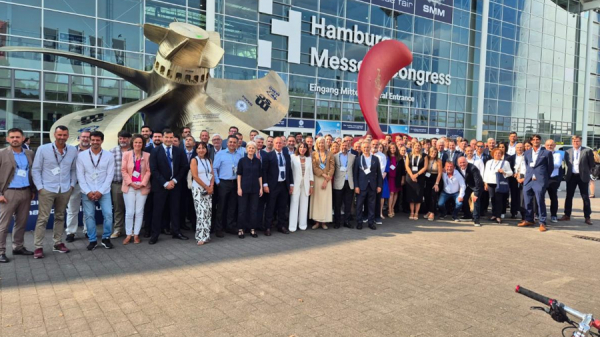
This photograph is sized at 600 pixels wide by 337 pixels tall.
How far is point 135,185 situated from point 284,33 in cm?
1871

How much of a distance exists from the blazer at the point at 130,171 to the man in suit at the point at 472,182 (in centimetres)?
624

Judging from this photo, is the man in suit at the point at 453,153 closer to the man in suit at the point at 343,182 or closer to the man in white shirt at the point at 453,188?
the man in white shirt at the point at 453,188

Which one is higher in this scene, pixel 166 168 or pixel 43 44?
pixel 43 44

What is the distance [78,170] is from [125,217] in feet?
3.42

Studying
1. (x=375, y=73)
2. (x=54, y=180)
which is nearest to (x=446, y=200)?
(x=375, y=73)

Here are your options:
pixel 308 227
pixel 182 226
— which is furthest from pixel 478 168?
pixel 182 226

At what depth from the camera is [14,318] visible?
10.6 ft

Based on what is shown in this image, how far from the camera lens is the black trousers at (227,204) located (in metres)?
Answer: 6.43

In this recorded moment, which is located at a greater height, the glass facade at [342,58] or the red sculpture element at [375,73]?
the glass facade at [342,58]

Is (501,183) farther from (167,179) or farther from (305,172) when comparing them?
(167,179)

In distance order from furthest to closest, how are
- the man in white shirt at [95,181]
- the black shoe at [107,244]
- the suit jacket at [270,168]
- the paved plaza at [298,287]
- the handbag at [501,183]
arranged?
the handbag at [501,183] < the suit jacket at [270,168] < the black shoe at [107,244] < the man in white shirt at [95,181] < the paved plaza at [298,287]

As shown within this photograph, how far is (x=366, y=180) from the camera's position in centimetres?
738

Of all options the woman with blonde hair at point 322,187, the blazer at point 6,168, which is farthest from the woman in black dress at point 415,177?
the blazer at point 6,168

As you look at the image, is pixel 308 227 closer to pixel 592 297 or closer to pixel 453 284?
pixel 453 284
